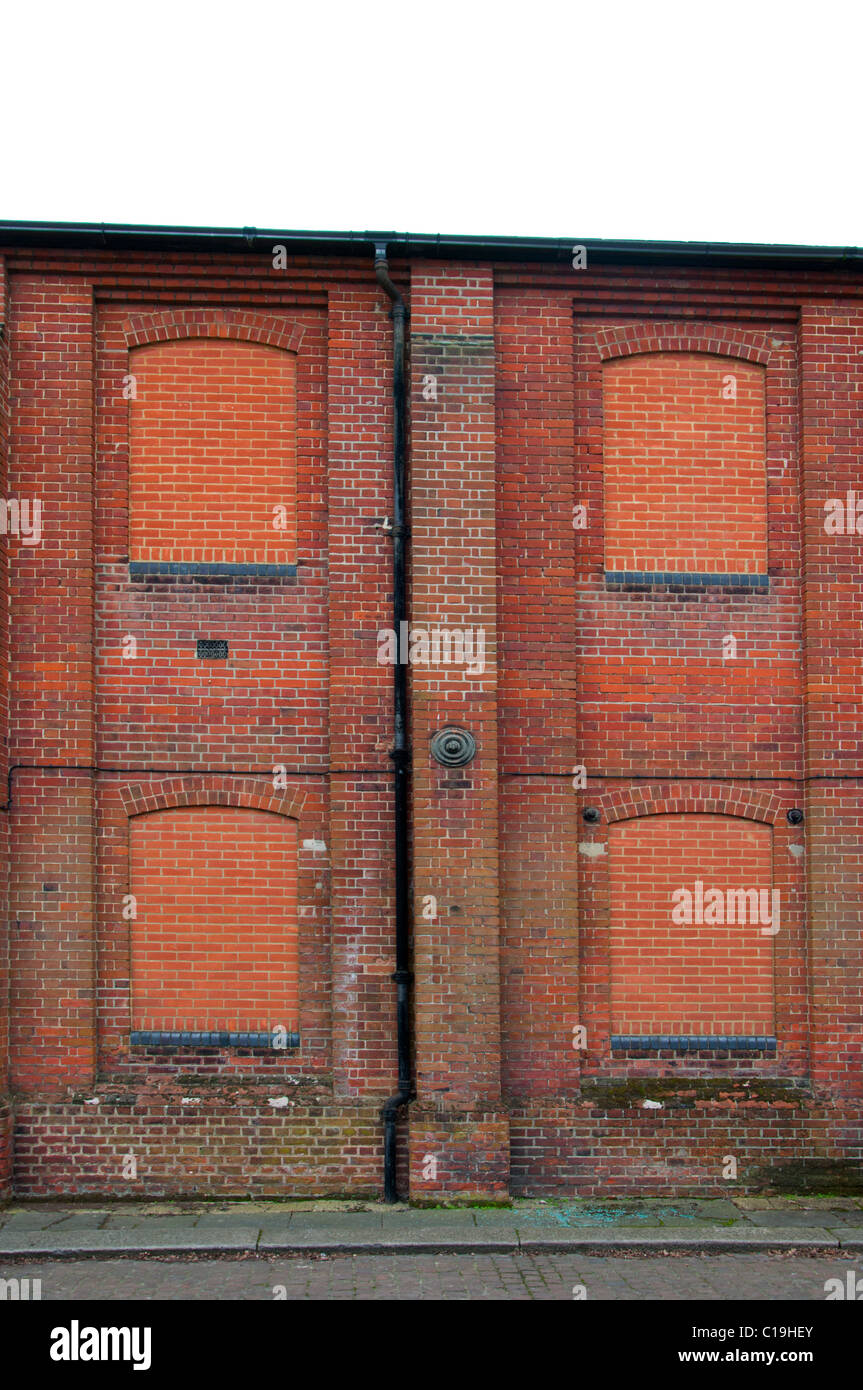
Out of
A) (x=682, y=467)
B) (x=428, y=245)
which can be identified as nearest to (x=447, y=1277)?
(x=682, y=467)

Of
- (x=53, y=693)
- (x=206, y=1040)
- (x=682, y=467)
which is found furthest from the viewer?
A: (x=682, y=467)

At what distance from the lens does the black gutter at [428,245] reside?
10336mm

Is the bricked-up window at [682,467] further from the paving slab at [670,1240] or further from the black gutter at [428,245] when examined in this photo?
the paving slab at [670,1240]

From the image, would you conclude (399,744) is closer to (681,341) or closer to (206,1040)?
(206,1040)

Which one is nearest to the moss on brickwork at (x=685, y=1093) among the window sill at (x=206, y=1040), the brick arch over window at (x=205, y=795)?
the window sill at (x=206, y=1040)

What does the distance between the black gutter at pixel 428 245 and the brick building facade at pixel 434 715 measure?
0.04 metres

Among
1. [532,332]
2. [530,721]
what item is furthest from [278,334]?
[530,721]

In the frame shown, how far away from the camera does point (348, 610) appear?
10500mm

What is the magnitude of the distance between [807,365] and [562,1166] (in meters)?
6.94

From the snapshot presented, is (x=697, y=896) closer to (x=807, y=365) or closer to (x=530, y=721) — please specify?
(x=530, y=721)

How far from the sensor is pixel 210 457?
10625mm

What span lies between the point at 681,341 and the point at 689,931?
196 inches

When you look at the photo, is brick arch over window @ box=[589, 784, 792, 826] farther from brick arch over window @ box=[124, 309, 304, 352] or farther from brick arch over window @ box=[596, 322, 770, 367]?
brick arch over window @ box=[124, 309, 304, 352]

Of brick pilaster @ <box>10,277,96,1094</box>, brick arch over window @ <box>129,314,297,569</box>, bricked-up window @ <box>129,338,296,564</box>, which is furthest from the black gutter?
bricked-up window @ <box>129,338,296,564</box>
